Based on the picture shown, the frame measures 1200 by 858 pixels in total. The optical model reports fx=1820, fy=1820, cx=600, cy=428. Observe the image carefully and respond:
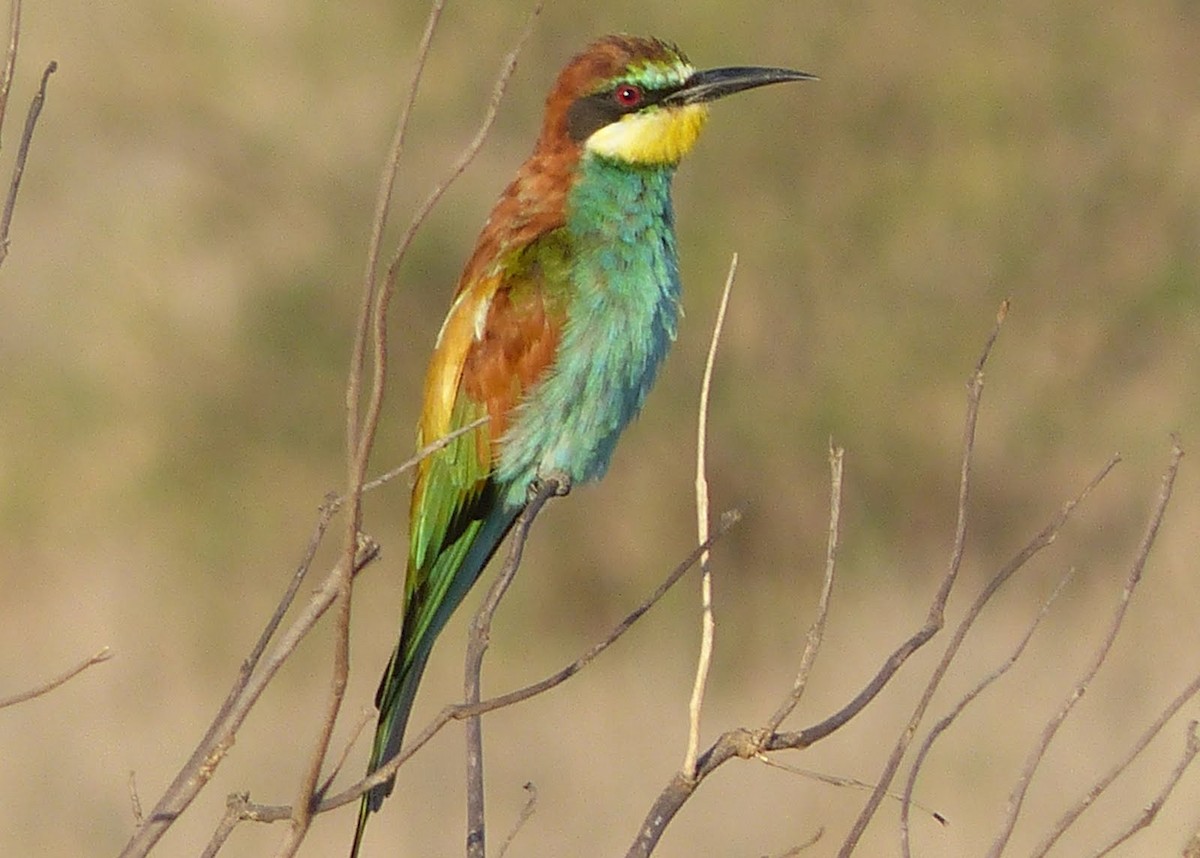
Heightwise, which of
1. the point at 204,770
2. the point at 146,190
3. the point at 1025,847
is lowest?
the point at 204,770

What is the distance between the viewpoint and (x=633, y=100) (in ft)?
9.55

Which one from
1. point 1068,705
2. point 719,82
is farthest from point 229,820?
point 719,82

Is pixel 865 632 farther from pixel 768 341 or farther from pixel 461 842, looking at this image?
pixel 461 842

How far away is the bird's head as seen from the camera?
9.46ft

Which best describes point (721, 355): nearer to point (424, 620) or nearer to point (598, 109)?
point (598, 109)

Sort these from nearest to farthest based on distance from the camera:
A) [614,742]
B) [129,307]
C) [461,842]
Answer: [461,842] → [614,742] → [129,307]

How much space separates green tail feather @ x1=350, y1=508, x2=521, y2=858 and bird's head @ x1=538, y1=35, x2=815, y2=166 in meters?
0.61

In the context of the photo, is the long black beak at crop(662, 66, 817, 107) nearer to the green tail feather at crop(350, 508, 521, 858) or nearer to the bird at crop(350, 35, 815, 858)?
the bird at crop(350, 35, 815, 858)

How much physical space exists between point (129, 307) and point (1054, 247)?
3.21 meters

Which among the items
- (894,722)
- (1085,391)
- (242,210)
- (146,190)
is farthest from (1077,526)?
(146,190)

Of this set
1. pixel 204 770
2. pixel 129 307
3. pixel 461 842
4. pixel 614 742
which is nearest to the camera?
pixel 204 770

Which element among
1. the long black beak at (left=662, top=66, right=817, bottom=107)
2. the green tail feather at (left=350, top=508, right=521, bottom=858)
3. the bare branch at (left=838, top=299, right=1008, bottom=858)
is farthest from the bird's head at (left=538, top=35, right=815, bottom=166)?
the bare branch at (left=838, top=299, right=1008, bottom=858)

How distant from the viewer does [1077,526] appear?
601 centimetres

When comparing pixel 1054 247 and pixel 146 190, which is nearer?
pixel 1054 247
